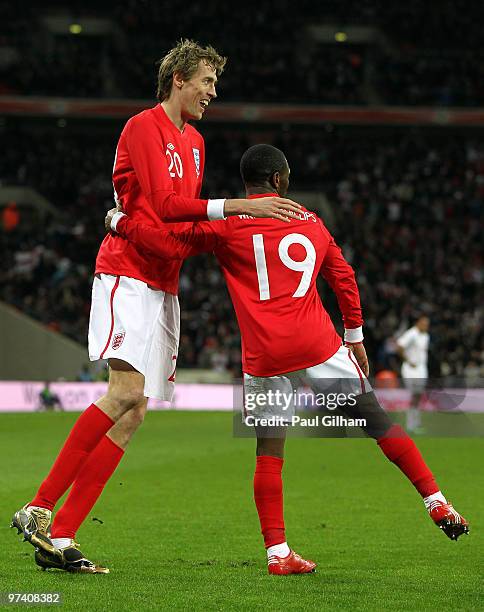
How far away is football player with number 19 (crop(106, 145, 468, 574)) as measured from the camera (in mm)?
5250

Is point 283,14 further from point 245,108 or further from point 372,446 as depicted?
point 372,446

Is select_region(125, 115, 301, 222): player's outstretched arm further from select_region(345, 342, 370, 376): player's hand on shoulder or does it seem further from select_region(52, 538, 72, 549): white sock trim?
select_region(52, 538, 72, 549): white sock trim

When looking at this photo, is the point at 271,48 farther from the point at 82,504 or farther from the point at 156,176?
the point at 82,504

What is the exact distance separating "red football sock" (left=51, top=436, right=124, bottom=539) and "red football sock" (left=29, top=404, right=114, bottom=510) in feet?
0.13

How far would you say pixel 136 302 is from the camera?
531 centimetres

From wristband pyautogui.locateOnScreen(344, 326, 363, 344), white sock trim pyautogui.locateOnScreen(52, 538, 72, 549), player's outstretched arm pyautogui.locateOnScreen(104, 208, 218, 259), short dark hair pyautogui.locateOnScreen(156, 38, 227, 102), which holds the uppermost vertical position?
short dark hair pyautogui.locateOnScreen(156, 38, 227, 102)

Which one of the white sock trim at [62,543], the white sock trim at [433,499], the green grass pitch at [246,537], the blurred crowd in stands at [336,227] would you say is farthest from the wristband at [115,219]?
the blurred crowd in stands at [336,227]

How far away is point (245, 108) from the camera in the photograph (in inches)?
1289

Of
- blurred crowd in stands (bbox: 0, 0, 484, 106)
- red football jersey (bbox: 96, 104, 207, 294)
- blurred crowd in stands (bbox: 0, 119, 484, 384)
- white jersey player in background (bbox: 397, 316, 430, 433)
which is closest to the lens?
red football jersey (bbox: 96, 104, 207, 294)

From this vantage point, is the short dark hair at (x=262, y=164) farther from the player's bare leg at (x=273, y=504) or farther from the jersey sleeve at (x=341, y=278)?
the player's bare leg at (x=273, y=504)

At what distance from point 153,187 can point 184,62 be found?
694mm

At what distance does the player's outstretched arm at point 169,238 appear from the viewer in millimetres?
5250

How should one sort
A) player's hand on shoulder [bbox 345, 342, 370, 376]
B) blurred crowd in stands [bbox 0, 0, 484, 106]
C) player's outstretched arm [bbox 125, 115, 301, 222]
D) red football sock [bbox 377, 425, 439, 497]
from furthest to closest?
blurred crowd in stands [bbox 0, 0, 484, 106], player's hand on shoulder [bbox 345, 342, 370, 376], red football sock [bbox 377, 425, 439, 497], player's outstretched arm [bbox 125, 115, 301, 222]

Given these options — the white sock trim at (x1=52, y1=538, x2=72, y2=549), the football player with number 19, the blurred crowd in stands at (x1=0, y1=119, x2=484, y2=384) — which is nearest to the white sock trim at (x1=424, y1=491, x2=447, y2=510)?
the football player with number 19
